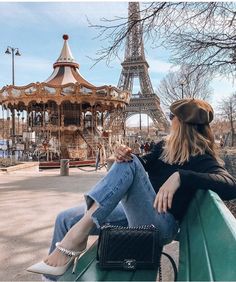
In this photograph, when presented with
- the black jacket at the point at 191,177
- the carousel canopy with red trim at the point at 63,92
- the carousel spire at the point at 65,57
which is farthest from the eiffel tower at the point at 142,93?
the black jacket at the point at 191,177

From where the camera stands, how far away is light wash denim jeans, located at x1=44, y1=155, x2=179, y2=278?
2232mm

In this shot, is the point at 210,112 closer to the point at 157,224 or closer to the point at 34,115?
the point at 157,224

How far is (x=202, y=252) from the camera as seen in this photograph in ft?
5.14

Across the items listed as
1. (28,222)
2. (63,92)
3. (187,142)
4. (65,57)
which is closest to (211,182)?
(187,142)

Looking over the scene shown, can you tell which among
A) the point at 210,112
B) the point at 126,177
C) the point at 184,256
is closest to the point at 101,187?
the point at 126,177

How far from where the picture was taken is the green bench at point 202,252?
48.0 inches

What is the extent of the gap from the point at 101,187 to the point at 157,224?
0.44 meters

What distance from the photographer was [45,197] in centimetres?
752

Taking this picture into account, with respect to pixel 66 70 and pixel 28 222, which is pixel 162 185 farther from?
pixel 66 70

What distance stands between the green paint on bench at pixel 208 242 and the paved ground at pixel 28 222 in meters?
0.89

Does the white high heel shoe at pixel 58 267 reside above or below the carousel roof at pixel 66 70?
below

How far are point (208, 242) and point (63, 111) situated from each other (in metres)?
22.1

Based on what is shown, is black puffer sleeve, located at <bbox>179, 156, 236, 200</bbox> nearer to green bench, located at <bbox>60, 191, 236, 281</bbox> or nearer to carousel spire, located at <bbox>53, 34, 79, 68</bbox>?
green bench, located at <bbox>60, 191, 236, 281</bbox>

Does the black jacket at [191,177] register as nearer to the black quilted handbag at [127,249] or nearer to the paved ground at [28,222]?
the black quilted handbag at [127,249]
